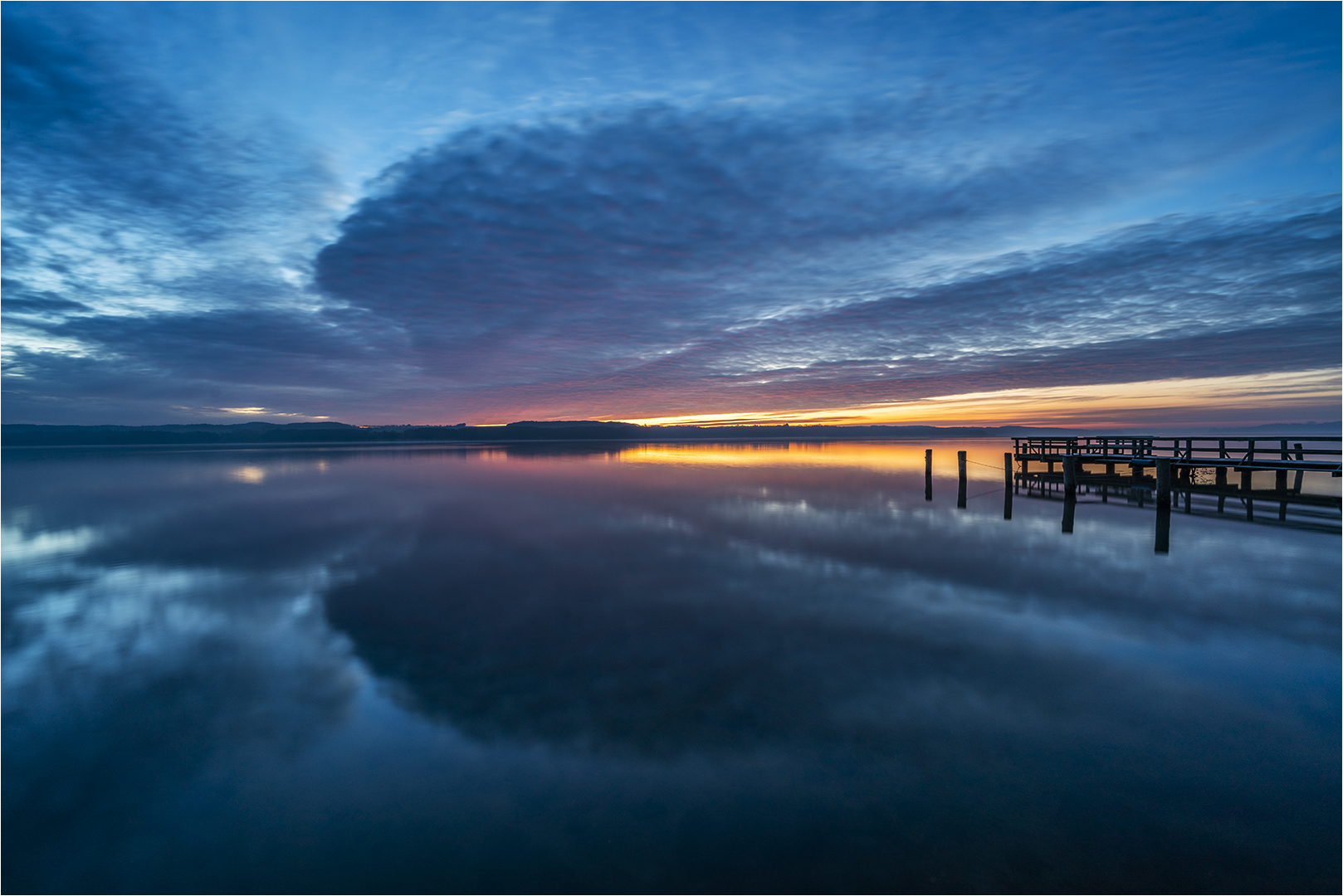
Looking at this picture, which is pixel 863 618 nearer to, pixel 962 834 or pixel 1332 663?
pixel 962 834

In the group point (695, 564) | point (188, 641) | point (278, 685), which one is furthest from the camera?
point (695, 564)

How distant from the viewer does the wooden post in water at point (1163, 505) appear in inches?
629

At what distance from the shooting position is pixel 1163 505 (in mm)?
16375

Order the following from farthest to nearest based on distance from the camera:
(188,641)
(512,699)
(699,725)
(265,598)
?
1. (265,598)
2. (188,641)
3. (512,699)
4. (699,725)

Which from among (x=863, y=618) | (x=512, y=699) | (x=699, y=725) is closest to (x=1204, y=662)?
(x=863, y=618)

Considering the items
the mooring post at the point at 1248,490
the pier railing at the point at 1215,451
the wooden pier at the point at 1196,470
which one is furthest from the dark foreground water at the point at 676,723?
the mooring post at the point at 1248,490

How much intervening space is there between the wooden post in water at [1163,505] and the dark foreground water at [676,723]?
33.3 inches

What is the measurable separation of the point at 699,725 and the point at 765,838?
1.81 m

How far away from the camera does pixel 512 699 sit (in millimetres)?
7426

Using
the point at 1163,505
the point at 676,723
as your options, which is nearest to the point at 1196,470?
the point at 1163,505

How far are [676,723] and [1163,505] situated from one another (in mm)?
18223

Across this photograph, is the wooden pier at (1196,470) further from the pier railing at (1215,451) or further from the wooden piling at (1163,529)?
the wooden piling at (1163,529)

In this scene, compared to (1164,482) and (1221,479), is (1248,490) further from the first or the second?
(1164,482)

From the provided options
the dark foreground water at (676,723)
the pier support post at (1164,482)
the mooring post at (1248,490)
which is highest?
the pier support post at (1164,482)
